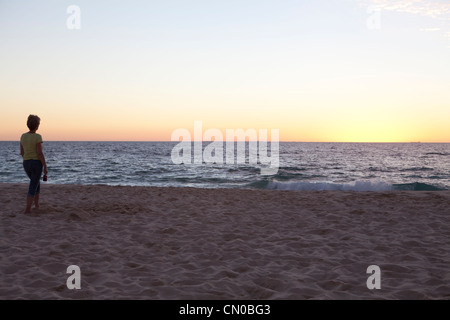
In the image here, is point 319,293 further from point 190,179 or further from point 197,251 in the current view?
point 190,179

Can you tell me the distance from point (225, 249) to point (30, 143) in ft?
17.2

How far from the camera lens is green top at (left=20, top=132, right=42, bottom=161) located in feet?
24.4

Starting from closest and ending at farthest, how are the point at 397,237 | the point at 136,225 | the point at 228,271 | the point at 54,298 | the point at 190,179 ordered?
1. the point at 54,298
2. the point at 228,271
3. the point at 397,237
4. the point at 136,225
5. the point at 190,179

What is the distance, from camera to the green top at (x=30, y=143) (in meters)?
7.43

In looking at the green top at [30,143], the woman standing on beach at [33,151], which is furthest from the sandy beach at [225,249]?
the green top at [30,143]

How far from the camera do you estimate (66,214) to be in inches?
315

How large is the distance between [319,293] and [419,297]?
3.68ft

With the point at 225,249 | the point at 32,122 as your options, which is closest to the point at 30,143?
the point at 32,122

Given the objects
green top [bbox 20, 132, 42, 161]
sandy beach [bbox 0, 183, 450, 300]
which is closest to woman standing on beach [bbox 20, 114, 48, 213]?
A: green top [bbox 20, 132, 42, 161]

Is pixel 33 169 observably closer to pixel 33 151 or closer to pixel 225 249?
pixel 33 151

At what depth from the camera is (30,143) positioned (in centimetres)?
743

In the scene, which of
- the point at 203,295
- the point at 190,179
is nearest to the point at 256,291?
the point at 203,295

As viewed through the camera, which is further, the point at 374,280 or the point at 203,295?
the point at 374,280

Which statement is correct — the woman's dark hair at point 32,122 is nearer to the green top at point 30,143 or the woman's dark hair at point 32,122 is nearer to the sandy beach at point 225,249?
the green top at point 30,143
